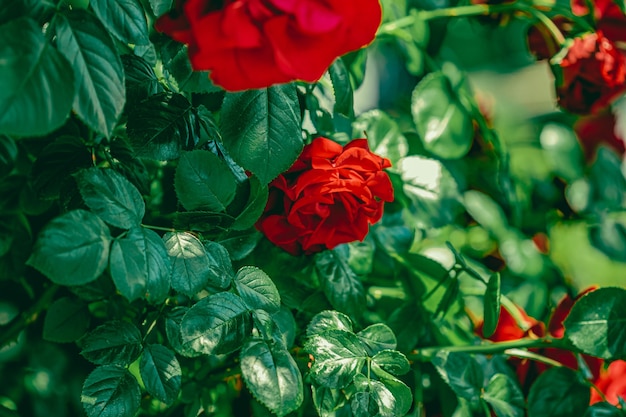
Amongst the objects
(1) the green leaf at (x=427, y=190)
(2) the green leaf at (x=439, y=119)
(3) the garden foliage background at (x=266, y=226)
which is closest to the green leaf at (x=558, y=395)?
(3) the garden foliage background at (x=266, y=226)

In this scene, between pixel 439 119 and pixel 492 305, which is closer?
pixel 492 305

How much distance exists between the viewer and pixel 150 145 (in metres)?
0.47

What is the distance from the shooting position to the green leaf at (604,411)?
61 cm

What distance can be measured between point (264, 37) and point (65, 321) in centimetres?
33

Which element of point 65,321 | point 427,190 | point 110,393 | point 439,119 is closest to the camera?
point 110,393

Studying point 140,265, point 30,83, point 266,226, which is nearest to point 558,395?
point 266,226

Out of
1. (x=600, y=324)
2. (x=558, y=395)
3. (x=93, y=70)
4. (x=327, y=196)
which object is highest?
(x=93, y=70)

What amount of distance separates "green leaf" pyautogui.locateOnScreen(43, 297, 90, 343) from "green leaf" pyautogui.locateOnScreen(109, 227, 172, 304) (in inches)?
7.0

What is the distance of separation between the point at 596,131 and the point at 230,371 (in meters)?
0.92

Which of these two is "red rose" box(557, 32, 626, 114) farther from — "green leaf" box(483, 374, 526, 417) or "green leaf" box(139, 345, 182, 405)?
"green leaf" box(139, 345, 182, 405)

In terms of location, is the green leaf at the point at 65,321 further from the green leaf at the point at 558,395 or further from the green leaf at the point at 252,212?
the green leaf at the point at 558,395

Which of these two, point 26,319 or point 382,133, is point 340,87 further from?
point 26,319

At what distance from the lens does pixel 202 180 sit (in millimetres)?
476

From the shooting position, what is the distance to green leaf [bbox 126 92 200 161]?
1.55 feet
